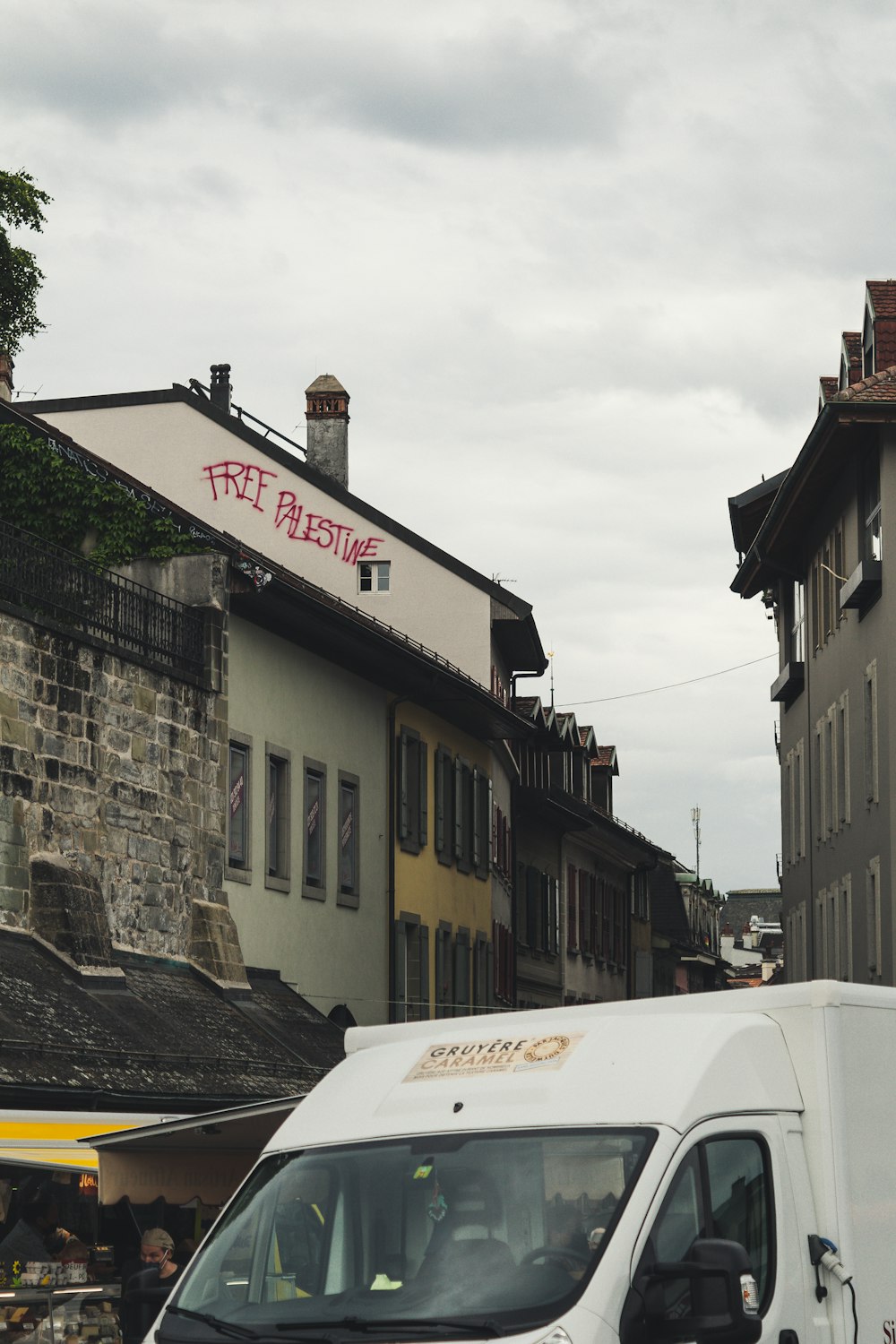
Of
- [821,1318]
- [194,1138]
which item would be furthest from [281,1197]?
[194,1138]

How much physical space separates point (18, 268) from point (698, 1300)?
107ft

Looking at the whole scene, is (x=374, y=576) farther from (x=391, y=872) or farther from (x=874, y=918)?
(x=874, y=918)

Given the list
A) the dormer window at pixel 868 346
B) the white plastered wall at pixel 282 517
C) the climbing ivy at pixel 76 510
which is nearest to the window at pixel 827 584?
the dormer window at pixel 868 346

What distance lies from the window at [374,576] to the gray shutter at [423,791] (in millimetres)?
4502

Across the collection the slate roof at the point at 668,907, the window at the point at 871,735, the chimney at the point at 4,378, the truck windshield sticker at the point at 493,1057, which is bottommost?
the truck windshield sticker at the point at 493,1057

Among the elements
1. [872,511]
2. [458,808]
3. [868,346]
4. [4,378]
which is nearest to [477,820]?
[458,808]

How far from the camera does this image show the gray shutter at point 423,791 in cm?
3747

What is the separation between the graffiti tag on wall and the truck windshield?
3125 cm

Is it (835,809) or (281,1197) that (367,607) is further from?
(281,1197)

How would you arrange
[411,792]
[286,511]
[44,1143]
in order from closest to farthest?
[44,1143] → [411,792] → [286,511]

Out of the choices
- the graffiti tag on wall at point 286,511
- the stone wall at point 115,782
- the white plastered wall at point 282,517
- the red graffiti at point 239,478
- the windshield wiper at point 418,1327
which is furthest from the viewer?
the graffiti tag on wall at point 286,511

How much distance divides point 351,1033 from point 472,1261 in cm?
Result: 237

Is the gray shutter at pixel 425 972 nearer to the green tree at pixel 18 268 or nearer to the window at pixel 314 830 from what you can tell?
the window at pixel 314 830

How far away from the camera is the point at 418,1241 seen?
25.3 ft
